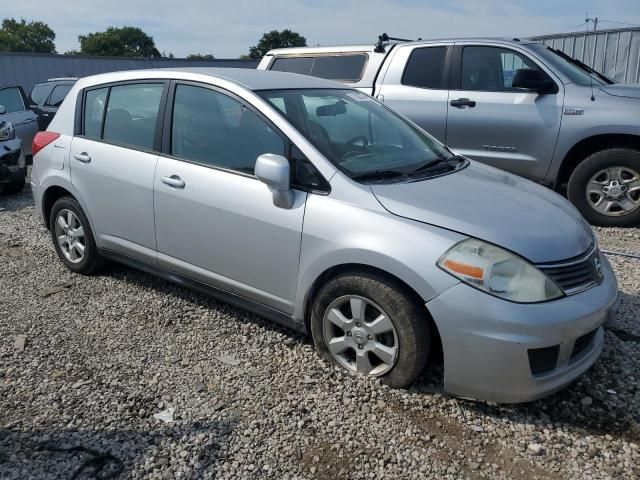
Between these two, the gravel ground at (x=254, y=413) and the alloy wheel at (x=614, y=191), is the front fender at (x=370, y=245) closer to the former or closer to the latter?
the gravel ground at (x=254, y=413)

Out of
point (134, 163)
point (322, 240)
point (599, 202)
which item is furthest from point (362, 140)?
point (599, 202)

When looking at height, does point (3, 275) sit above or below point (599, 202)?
below

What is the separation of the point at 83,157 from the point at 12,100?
304 inches

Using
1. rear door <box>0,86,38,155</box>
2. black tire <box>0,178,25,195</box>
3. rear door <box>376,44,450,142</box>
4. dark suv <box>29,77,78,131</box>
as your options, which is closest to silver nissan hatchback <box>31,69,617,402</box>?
rear door <box>376,44,450,142</box>

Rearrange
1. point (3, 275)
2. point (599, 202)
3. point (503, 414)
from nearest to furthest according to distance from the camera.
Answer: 1. point (503, 414)
2. point (3, 275)
3. point (599, 202)

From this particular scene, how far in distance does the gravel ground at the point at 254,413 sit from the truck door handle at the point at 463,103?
3183 mm

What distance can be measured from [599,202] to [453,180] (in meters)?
3.26

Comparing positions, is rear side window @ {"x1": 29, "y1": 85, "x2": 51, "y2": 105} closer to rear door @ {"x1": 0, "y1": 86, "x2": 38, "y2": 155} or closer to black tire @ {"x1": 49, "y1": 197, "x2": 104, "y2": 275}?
rear door @ {"x1": 0, "y1": 86, "x2": 38, "y2": 155}

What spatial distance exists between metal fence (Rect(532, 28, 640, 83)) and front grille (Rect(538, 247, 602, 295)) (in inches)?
398

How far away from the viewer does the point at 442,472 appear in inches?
98.9

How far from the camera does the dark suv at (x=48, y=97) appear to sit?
12562mm

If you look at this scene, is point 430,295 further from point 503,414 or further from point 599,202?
point 599,202

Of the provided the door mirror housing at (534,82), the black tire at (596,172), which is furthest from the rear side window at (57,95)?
the black tire at (596,172)

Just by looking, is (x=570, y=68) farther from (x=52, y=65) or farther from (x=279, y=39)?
(x=279, y=39)
